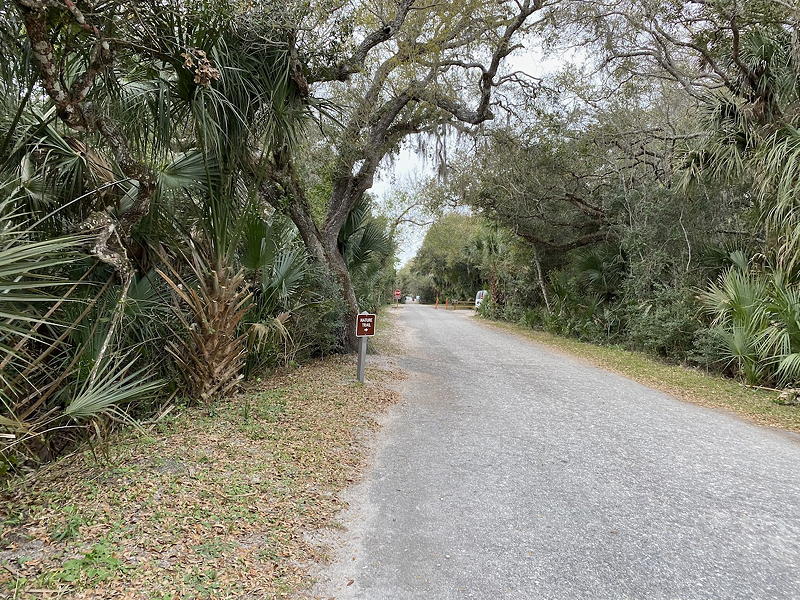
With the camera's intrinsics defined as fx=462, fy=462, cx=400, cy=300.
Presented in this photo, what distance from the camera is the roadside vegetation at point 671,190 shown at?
7574 millimetres

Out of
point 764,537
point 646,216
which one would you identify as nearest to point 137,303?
point 764,537

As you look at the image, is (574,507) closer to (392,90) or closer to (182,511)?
(182,511)

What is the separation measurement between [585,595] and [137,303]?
467cm

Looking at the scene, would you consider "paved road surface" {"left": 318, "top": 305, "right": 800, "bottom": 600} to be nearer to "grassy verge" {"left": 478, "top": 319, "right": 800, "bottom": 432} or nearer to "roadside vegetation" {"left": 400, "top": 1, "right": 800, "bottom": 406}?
"grassy verge" {"left": 478, "top": 319, "right": 800, "bottom": 432}

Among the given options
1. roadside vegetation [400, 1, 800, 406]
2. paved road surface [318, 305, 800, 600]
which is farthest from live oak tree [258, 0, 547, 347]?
paved road surface [318, 305, 800, 600]

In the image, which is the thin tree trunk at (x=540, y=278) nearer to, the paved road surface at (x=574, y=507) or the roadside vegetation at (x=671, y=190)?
the roadside vegetation at (x=671, y=190)

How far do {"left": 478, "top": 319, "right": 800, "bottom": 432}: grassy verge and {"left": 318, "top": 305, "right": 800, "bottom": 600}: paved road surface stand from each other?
2.12ft

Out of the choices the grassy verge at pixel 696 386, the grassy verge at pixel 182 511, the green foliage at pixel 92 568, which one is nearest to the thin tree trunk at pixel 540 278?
the grassy verge at pixel 696 386

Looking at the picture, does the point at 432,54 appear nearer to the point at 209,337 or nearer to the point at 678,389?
the point at 209,337

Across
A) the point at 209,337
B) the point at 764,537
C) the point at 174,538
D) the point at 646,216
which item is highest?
the point at 646,216

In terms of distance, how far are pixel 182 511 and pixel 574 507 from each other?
2.77 m

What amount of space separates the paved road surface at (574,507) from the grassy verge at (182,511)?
0.42 meters

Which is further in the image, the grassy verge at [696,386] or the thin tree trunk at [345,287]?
the thin tree trunk at [345,287]

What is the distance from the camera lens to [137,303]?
4820mm
